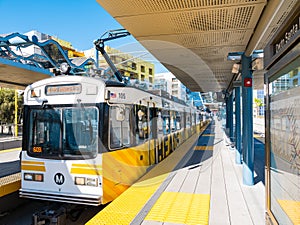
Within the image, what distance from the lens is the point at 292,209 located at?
6.64 ft

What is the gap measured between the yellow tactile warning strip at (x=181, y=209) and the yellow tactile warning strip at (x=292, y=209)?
1440mm

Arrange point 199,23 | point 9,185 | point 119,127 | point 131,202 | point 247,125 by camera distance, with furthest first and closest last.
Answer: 1. point 247,125
2. point 9,185
3. point 119,127
4. point 131,202
5. point 199,23

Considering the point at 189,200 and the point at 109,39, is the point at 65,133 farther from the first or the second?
the point at 109,39

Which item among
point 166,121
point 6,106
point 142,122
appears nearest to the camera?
point 142,122

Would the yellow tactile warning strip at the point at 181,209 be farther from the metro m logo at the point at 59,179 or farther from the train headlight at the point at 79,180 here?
the metro m logo at the point at 59,179

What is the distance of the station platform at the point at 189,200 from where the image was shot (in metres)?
3.59

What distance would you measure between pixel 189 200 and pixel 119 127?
184 cm

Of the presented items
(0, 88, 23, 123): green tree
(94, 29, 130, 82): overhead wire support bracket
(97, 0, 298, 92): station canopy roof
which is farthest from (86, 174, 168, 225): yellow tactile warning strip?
(0, 88, 23, 123): green tree

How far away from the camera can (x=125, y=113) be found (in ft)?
17.0

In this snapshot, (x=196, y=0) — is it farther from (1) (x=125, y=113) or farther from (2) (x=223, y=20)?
(1) (x=125, y=113)

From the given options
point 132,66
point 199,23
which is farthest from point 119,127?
point 132,66

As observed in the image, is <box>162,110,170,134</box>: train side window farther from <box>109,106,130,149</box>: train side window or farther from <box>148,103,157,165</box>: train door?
<box>109,106,130,149</box>: train side window

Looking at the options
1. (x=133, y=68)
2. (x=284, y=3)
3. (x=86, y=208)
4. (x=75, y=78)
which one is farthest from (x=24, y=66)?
(x=133, y=68)

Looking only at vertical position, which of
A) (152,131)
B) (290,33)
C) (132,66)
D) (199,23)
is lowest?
(152,131)
